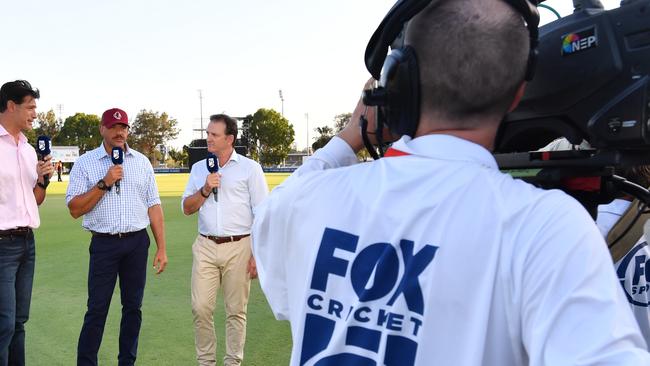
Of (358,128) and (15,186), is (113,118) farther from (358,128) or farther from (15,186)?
(358,128)

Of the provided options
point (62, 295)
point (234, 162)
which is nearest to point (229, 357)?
point (234, 162)

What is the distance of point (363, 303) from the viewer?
3.03 feet

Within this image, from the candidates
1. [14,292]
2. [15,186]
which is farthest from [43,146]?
[14,292]

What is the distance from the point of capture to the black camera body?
3.34ft

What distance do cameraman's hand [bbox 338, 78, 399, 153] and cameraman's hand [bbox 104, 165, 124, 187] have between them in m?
3.08

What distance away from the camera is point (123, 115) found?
4.17 meters

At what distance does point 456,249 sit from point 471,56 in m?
0.31

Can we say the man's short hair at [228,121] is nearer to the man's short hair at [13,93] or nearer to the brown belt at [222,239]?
the brown belt at [222,239]

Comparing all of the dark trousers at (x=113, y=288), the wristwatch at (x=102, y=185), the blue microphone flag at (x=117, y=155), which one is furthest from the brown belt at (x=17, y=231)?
the blue microphone flag at (x=117, y=155)

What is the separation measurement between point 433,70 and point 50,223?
40.1 feet

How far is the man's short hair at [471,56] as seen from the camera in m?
0.85

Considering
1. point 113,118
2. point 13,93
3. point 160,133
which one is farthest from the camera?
point 160,133

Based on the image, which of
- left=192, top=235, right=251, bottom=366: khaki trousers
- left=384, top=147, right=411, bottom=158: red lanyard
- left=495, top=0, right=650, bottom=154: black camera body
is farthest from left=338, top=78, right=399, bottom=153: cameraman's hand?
left=192, top=235, right=251, bottom=366: khaki trousers

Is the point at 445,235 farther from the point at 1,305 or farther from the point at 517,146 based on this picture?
the point at 1,305
